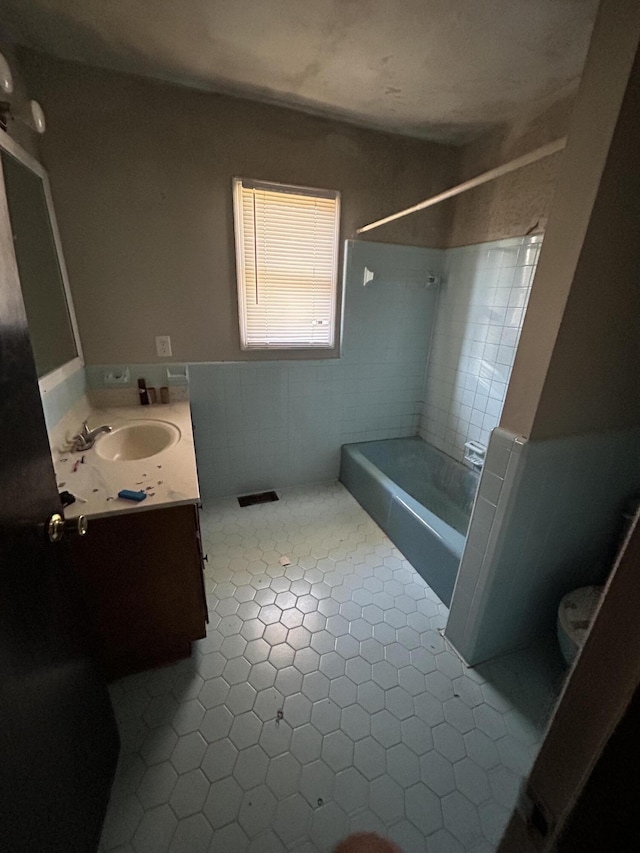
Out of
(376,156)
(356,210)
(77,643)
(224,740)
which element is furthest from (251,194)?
(224,740)

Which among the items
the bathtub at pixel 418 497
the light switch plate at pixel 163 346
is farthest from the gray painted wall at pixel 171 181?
the bathtub at pixel 418 497

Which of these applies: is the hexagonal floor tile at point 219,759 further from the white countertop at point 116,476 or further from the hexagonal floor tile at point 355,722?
the white countertop at point 116,476

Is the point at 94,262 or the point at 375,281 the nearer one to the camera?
the point at 94,262

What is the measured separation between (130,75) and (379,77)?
3.89ft

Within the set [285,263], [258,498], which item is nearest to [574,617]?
[258,498]

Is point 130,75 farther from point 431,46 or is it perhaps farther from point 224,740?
point 224,740

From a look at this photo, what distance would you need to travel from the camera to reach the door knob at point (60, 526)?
744 millimetres

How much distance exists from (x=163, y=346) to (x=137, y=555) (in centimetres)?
131

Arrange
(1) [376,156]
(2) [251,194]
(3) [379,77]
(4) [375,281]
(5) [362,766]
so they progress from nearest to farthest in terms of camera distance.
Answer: (5) [362,766] → (3) [379,77] → (2) [251,194] → (1) [376,156] → (4) [375,281]

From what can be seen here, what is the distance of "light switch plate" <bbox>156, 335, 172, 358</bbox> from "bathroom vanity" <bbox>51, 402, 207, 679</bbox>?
29.8 inches

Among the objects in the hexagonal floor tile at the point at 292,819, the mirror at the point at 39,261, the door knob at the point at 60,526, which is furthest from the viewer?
the mirror at the point at 39,261

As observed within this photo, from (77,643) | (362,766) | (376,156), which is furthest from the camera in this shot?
(376,156)

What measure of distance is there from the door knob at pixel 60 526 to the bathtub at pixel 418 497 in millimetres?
1539

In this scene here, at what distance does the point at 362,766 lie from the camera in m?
1.14
